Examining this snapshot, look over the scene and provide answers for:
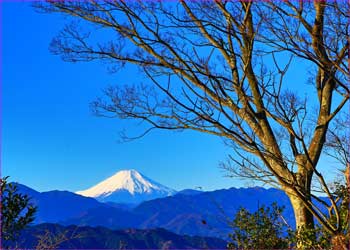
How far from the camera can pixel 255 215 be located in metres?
5.70

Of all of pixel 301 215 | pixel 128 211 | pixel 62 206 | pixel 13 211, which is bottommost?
pixel 13 211

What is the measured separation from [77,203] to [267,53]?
16073 centimetres

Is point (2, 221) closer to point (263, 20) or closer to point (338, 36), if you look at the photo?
point (263, 20)

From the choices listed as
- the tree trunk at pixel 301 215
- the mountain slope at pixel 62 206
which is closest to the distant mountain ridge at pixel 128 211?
the mountain slope at pixel 62 206

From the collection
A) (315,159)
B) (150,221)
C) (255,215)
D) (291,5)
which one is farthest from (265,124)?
(150,221)

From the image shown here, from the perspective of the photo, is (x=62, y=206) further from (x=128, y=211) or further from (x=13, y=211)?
(x=13, y=211)

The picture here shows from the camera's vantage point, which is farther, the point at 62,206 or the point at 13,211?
the point at 62,206

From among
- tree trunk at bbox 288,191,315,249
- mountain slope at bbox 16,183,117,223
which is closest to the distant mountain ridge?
mountain slope at bbox 16,183,117,223

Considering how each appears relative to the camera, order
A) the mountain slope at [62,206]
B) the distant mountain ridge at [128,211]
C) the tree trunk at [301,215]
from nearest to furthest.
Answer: the tree trunk at [301,215] → the distant mountain ridge at [128,211] → the mountain slope at [62,206]

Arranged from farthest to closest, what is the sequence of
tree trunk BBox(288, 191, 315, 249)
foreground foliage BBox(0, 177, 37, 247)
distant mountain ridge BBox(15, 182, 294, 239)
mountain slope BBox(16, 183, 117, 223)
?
mountain slope BBox(16, 183, 117, 223) < distant mountain ridge BBox(15, 182, 294, 239) < tree trunk BBox(288, 191, 315, 249) < foreground foliage BBox(0, 177, 37, 247)

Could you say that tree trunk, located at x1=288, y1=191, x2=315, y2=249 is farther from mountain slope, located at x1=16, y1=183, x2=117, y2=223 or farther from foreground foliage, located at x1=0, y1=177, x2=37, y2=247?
mountain slope, located at x1=16, y1=183, x2=117, y2=223

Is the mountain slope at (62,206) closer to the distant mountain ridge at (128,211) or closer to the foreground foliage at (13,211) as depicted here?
the distant mountain ridge at (128,211)

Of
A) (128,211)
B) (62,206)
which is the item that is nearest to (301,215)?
(62,206)

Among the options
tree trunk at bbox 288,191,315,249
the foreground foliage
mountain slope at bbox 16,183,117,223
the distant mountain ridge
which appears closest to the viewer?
the foreground foliage
